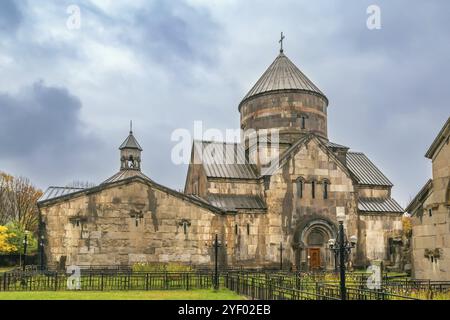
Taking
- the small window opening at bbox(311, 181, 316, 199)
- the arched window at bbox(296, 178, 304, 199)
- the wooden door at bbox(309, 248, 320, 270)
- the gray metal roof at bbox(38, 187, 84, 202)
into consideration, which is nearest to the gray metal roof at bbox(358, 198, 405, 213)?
the small window opening at bbox(311, 181, 316, 199)

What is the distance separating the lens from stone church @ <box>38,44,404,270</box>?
2892cm

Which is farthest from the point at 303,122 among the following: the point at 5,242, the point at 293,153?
the point at 5,242

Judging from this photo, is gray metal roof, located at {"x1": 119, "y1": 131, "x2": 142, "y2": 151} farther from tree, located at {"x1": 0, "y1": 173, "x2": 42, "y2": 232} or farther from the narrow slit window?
tree, located at {"x1": 0, "y1": 173, "x2": 42, "y2": 232}

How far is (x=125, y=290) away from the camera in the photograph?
20.6 meters

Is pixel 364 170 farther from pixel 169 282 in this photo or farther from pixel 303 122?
pixel 169 282

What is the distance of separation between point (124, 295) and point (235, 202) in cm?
1583

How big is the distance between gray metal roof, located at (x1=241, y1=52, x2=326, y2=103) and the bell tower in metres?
10.00

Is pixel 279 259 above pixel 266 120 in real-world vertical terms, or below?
below

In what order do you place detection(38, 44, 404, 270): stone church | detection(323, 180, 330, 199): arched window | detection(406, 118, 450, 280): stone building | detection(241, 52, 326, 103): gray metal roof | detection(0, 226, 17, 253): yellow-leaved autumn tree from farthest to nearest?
detection(0, 226, 17, 253): yellow-leaved autumn tree < detection(241, 52, 326, 103): gray metal roof < detection(323, 180, 330, 199): arched window < detection(38, 44, 404, 270): stone church < detection(406, 118, 450, 280): stone building

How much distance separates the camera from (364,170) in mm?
40469
